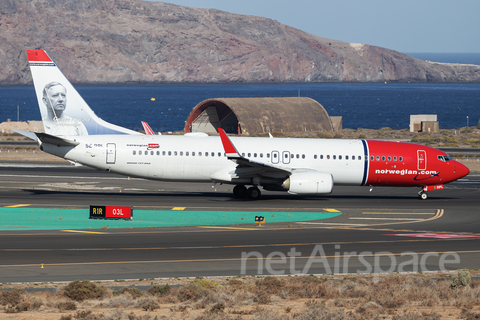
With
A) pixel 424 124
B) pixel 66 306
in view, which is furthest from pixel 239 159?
pixel 424 124

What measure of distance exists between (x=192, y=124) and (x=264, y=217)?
56.9 meters

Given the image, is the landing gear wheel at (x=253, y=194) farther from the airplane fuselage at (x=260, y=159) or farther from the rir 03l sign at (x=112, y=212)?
the rir 03l sign at (x=112, y=212)

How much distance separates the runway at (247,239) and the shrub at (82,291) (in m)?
2.28

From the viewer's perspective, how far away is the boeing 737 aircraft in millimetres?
37750

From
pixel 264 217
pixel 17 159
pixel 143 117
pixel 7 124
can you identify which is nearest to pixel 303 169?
pixel 264 217

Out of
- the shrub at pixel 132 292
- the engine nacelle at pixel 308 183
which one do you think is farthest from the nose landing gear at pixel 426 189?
the shrub at pixel 132 292

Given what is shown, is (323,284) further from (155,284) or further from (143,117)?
(143,117)

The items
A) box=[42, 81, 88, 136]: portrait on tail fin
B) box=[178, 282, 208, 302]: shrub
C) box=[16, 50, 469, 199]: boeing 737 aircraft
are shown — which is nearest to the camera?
box=[178, 282, 208, 302]: shrub

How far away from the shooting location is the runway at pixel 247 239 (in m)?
22.1

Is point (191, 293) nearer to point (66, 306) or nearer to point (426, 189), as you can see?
point (66, 306)

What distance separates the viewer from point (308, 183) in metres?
36.9

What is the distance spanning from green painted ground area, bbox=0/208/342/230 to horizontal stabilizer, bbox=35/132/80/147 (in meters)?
4.67

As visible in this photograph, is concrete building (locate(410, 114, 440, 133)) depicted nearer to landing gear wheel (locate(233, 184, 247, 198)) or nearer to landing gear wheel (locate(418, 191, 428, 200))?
landing gear wheel (locate(418, 191, 428, 200))

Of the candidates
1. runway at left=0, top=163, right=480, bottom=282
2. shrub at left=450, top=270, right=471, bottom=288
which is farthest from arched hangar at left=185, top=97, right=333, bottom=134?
shrub at left=450, top=270, right=471, bottom=288
